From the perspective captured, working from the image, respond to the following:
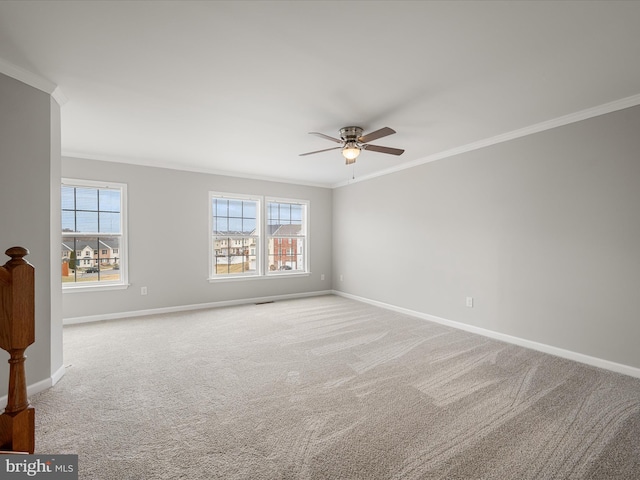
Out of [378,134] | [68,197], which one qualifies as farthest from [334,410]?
[68,197]

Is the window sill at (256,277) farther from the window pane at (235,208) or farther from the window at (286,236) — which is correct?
the window pane at (235,208)

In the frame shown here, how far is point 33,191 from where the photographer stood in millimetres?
2348

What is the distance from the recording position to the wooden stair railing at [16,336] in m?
0.98

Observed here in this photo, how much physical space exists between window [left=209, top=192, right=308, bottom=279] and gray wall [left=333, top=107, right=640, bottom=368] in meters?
2.14

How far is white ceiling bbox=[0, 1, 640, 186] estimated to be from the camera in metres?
1.64

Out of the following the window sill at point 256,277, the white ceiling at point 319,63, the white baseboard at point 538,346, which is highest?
the white ceiling at point 319,63

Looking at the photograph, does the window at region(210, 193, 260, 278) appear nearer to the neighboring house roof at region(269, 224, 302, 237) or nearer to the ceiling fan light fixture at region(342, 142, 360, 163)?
the neighboring house roof at region(269, 224, 302, 237)

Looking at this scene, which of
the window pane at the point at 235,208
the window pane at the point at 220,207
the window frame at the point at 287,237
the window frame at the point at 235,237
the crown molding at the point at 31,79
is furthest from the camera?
the window frame at the point at 287,237

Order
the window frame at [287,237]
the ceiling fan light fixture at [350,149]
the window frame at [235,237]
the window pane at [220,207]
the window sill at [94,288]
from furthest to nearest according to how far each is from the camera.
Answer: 1. the window frame at [287,237]
2. the window pane at [220,207]
3. the window frame at [235,237]
4. the window sill at [94,288]
5. the ceiling fan light fixture at [350,149]

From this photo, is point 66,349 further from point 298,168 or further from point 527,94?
point 527,94

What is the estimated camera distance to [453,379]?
2.60m

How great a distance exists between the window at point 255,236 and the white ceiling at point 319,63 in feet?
6.91

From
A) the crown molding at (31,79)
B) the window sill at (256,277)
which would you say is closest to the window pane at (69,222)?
the window sill at (256,277)

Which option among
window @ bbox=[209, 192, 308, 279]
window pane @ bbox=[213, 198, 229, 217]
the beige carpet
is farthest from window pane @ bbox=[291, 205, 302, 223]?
the beige carpet
